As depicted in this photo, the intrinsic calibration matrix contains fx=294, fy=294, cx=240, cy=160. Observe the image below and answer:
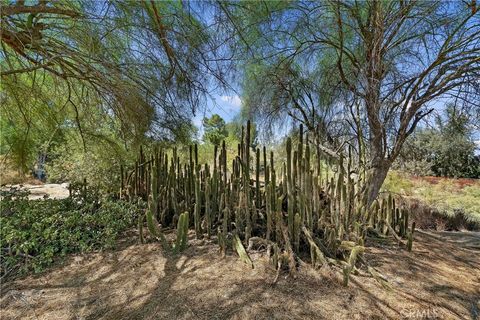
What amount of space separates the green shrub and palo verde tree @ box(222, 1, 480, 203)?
9.32ft

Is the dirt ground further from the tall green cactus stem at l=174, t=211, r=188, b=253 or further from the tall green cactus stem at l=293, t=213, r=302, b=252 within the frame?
the tall green cactus stem at l=293, t=213, r=302, b=252

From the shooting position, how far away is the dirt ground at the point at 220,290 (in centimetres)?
221

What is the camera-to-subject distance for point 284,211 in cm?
364

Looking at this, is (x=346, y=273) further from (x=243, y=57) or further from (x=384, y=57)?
(x=384, y=57)

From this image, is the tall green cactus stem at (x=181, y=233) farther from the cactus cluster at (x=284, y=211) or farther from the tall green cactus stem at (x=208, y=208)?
the tall green cactus stem at (x=208, y=208)

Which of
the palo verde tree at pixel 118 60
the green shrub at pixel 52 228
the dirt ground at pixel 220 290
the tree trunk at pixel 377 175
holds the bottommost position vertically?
the dirt ground at pixel 220 290

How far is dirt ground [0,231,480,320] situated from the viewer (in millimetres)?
2215

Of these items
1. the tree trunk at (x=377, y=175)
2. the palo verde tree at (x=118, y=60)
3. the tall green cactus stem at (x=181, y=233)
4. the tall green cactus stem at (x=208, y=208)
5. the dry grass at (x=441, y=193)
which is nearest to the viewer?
the palo verde tree at (x=118, y=60)

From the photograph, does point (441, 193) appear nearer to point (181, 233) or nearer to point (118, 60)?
point (181, 233)

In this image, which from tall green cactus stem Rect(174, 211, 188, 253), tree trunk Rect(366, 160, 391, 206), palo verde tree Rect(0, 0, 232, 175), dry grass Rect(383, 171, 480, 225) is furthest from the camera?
dry grass Rect(383, 171, 480, 225)

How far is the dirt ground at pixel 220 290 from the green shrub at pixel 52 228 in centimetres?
22

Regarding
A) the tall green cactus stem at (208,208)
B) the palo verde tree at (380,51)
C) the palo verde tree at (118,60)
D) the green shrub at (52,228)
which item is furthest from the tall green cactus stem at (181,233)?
the palo verde tree at (380,51)

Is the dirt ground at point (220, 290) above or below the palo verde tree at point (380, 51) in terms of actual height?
below

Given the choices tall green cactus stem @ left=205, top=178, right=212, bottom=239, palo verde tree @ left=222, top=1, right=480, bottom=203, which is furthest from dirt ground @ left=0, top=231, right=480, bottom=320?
palo verde tree @ left=222, top=1, right=480, bottom=203
